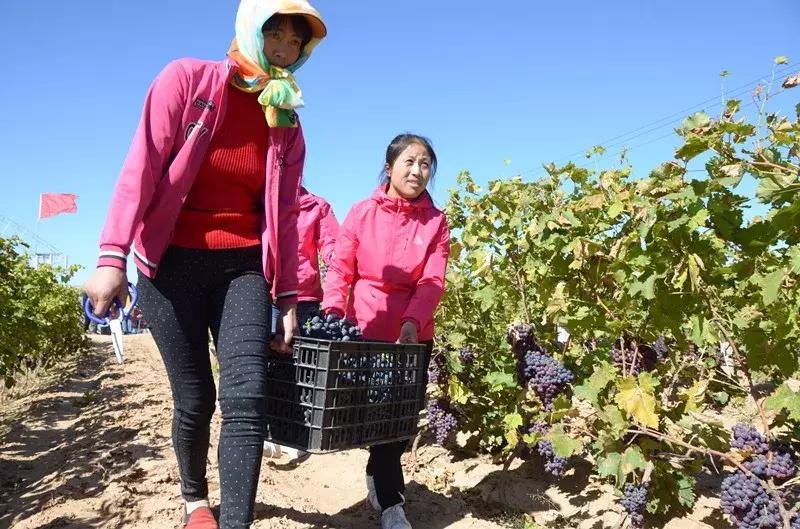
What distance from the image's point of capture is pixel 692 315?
2.52 m

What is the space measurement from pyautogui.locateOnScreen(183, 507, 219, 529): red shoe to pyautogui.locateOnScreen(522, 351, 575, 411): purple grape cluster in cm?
168

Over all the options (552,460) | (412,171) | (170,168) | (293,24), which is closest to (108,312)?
(170,168)

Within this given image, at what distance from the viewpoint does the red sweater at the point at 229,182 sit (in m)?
2.18

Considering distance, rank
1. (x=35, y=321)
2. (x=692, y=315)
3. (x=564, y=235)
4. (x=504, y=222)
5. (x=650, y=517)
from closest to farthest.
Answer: (x=692, y=315) < (x=564, y=235) < (x=650, y=517) < (x=504, y=222) < (x=35, y=321)

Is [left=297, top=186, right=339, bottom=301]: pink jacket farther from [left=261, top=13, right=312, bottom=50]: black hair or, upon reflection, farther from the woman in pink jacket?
[left=261, top=13, right=312, bottom=50]: black hair

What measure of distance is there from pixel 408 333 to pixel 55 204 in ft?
72.1

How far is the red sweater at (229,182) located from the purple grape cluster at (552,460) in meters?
→ 2.01

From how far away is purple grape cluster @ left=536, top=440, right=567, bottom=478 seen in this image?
3383 mm

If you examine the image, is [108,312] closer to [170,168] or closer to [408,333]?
[170,168]

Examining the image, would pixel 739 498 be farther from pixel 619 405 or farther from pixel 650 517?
pixel 650 517

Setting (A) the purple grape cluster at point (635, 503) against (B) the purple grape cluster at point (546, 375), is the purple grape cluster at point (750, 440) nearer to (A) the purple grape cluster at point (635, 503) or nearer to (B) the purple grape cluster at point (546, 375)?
(A) the purple grape cluster at point (635, 503)

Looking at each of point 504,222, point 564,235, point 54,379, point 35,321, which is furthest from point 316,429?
point 54,379

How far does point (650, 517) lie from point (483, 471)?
3.64 ft

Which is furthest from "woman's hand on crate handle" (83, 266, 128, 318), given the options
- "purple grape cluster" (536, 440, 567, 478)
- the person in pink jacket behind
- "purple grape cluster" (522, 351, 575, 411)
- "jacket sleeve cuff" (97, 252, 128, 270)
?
"purple grape cluster" (536, 440, 567, 478)
